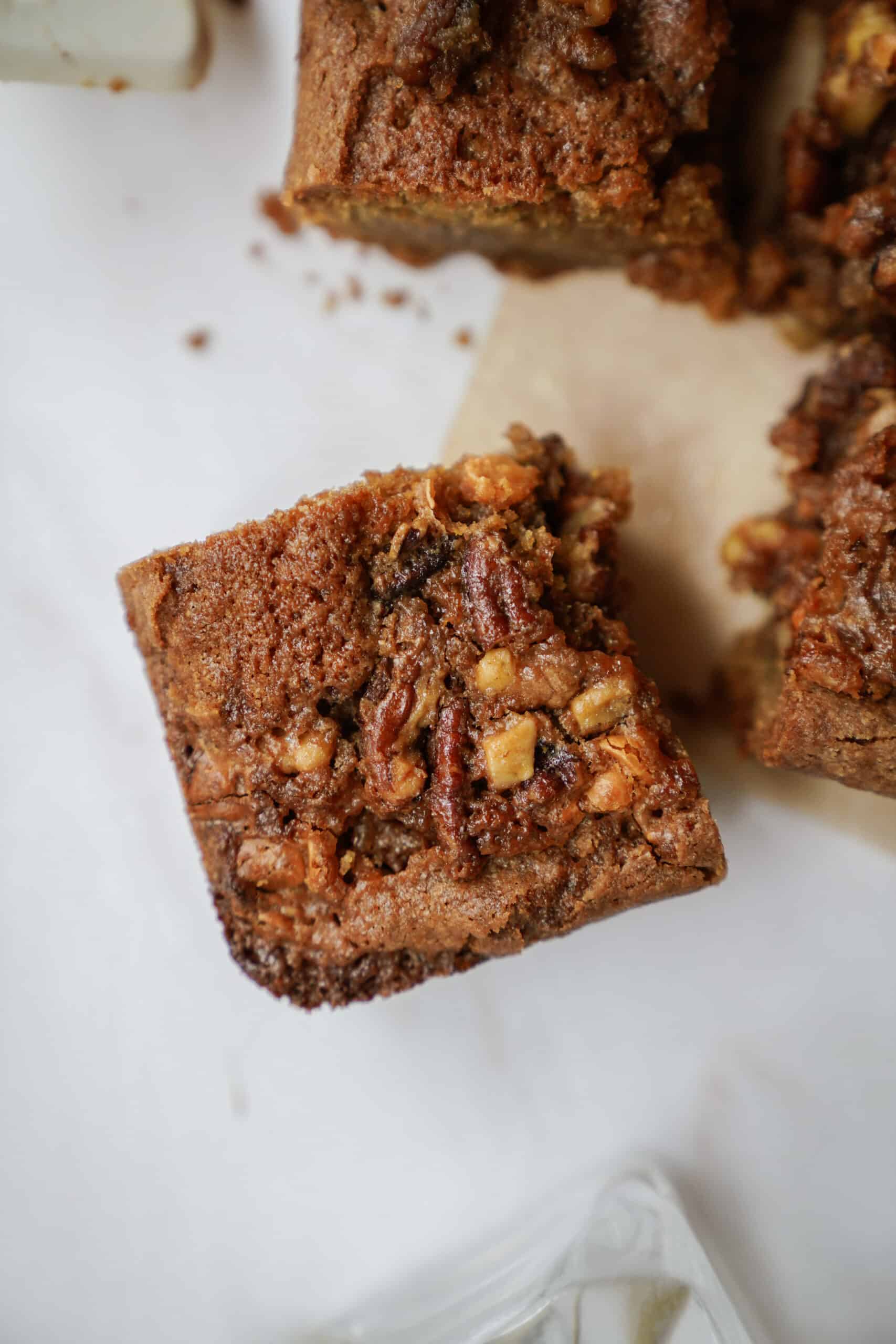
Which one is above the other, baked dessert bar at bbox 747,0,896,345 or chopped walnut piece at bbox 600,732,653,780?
baked dessert bar at bbox 747,0,896,345

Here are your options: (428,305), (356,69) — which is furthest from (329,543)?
(428,305)

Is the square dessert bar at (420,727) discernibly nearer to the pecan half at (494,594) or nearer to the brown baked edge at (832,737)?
the pecan half at (494,594)

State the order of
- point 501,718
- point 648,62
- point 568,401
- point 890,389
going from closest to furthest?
point 501,718 < point 648,62 < point 890,389 < point 568,401

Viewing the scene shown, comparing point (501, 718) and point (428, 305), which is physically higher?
point (428, 305)

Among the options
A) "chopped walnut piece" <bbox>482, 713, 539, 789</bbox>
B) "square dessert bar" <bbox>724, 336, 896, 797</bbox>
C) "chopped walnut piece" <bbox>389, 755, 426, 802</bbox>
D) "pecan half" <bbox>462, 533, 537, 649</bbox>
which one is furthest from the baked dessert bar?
"chopped walnut piece" <bbox>389, 755, 426, 802</bbox>

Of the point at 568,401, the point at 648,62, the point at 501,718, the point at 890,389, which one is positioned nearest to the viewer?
the point at 501,718

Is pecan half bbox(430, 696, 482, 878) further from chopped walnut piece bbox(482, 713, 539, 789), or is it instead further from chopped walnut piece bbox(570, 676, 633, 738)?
chopped walnut piece bbox(570, 676, 633, 738)

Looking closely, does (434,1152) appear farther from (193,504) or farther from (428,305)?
(428,305)
